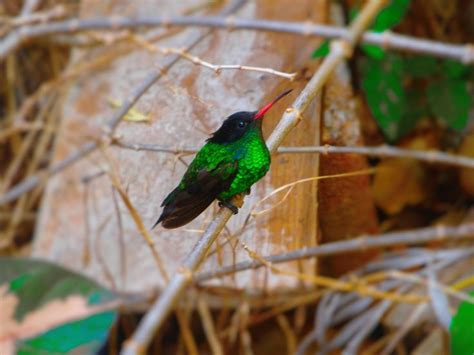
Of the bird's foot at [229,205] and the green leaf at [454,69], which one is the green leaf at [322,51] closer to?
the green leaf at [454,69]

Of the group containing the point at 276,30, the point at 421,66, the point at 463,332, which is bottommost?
the point at 463,332

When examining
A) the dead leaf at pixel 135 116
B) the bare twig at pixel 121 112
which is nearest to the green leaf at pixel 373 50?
the bare twig at pixel 121 112

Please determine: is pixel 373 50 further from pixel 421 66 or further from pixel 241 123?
pixel 241 123

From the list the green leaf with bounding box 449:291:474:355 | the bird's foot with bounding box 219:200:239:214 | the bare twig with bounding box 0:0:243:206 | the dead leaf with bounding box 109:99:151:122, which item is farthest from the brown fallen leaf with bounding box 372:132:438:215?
the bird's foot with bounding box 219:200:239:214

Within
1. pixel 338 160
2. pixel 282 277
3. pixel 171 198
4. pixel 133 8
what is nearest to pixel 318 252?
pixel 338 160

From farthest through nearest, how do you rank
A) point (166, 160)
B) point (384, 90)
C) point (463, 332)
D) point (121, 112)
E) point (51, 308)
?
1. point (384, 90)
2. point (51, 308)
3. point (121, 112)
4. point (463, 332)
5. point (166, 160)

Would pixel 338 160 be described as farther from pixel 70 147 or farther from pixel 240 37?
pixel 70 147

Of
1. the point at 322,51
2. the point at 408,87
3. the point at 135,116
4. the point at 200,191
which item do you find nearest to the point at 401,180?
the point at 408,87
